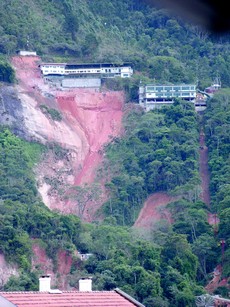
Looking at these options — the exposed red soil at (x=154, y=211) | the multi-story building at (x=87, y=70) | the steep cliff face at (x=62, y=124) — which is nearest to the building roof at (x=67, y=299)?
the exposed red soil at (x=154, y=211)

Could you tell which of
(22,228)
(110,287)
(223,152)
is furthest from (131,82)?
(110,287)

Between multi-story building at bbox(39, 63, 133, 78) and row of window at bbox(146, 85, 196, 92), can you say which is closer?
row of window at bbox(146, 85, 196, 92)

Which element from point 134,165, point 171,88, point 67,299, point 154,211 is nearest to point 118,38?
point 171,88

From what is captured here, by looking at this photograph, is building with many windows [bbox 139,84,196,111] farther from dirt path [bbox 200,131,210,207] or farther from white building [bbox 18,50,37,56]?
white building [bbox 18,50,37,56]

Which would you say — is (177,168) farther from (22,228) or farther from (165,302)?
(165,302)

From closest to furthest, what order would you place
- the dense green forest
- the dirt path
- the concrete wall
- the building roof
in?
the building roof, the dense green forest, the dirt path, the concrete wall

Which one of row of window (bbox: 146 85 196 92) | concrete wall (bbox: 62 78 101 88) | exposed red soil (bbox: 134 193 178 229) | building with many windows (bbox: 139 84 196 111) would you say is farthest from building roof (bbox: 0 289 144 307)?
concrete wall (bbox: 62 78 101 88)

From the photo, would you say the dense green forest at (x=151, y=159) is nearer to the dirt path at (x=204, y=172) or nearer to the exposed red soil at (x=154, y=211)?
the exposed red soil at (x=154, y=211)
